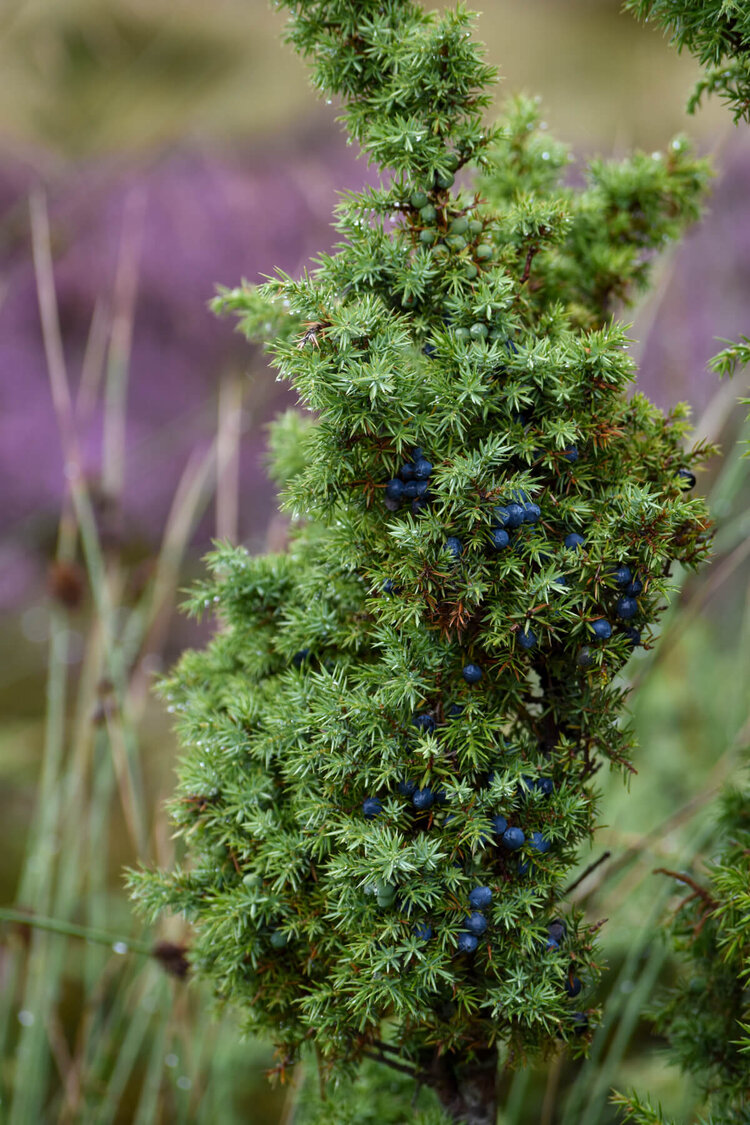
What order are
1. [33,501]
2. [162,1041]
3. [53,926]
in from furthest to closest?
[33,501], [162,1041], [53,926]

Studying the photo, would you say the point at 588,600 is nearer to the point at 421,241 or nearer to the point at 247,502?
the point at 421,241

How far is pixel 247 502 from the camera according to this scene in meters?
1.97

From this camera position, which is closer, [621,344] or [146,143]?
[621,344]

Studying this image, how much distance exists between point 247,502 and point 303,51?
1399 mm

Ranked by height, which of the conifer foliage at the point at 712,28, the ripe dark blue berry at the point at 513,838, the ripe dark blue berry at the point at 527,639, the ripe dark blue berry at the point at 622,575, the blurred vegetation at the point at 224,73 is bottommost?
the ripe dark blue berry at the point at 513,838

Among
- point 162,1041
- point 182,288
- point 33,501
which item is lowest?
point 162,1041

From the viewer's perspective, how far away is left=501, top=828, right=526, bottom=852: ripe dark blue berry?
0.52 m

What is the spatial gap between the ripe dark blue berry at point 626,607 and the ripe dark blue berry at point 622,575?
0.01 metres

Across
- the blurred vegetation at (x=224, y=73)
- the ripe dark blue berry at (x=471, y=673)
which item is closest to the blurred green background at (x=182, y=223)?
the blurred vegetation at (x=224, y=73)

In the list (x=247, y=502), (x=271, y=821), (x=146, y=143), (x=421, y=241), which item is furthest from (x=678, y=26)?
(x=146, y=143)

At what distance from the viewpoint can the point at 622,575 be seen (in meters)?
0.52

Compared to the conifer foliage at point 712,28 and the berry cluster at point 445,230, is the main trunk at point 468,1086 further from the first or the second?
the conifer foliage at point 712,28

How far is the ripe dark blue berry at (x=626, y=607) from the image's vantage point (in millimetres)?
523

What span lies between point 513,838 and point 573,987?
0.41 ft
